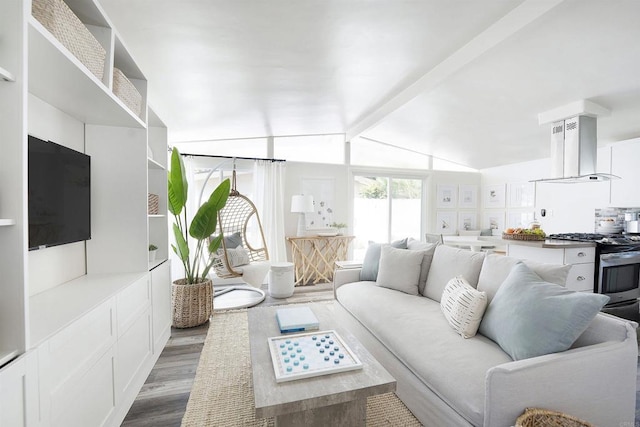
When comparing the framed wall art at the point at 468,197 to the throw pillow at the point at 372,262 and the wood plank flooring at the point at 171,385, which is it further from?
the wood plank flooring at the point at 171,385

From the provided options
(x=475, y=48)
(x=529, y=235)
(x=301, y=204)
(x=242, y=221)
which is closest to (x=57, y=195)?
(x=242, y=221)

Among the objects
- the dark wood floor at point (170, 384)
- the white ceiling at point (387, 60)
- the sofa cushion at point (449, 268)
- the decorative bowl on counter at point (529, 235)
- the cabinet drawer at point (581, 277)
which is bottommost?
the dark wood floor at point (170, 384)

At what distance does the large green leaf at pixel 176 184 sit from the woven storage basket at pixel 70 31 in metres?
1.24

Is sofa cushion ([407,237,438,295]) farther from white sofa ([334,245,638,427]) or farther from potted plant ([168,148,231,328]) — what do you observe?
potted plant ([168,148,231,328])

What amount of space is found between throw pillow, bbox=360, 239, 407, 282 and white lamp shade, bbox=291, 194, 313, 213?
1.71 metres

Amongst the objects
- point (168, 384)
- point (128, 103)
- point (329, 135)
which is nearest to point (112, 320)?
point (168, 384)

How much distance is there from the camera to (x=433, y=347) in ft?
5.32

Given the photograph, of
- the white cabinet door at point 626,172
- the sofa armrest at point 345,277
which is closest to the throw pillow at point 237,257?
the sofa armrest at point 345,277

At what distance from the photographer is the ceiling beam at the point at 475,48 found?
190 cm

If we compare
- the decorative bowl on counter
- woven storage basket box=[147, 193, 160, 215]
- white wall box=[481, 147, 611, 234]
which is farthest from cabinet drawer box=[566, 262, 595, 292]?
woven storage basket box=[147, 193, 160, 215]

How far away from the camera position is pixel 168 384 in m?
1.99

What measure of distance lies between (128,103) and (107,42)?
0.38 meters

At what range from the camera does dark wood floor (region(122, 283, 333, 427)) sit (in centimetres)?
167

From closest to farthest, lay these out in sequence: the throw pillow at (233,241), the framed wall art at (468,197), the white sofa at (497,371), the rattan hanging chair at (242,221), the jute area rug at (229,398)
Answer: the white sofa at (497,371) → the jute area rug at (229,398) → the throw pillow at (233,241) → the rattan hanging chair at (242,221) → the framed wall art at (468,197)
